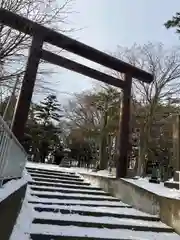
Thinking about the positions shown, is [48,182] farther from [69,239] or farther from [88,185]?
[69,239]

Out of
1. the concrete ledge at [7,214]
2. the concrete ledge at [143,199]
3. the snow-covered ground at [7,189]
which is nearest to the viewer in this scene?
the concrete ledge at [7,214]

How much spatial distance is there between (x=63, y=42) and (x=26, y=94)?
205 cm

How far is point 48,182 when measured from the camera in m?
9.33

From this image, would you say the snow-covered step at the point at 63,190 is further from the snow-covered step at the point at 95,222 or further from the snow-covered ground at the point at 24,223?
the snow-covered step at the point at 95,222

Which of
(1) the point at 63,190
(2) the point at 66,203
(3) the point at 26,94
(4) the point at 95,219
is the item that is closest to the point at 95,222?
(4) the point at 95,219

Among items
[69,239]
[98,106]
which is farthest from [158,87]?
[69,239]

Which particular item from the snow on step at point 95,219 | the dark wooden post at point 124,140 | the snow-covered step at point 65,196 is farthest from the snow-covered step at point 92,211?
the dark wooden post at point 124,140

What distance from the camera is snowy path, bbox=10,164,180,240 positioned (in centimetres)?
491

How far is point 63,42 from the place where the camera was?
8.81 m

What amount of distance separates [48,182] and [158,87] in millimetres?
13461

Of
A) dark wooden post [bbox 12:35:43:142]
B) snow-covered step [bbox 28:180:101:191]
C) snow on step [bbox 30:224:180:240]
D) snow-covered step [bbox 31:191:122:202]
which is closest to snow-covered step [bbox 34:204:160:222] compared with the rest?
snow on step [bbox 30:224:180:240]

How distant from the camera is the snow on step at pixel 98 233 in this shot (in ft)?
16.2

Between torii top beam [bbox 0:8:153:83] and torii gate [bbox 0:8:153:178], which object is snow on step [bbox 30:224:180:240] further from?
torii top beam [bbox 0:8:153:83]

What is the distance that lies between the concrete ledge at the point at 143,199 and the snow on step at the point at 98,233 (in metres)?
0.45
